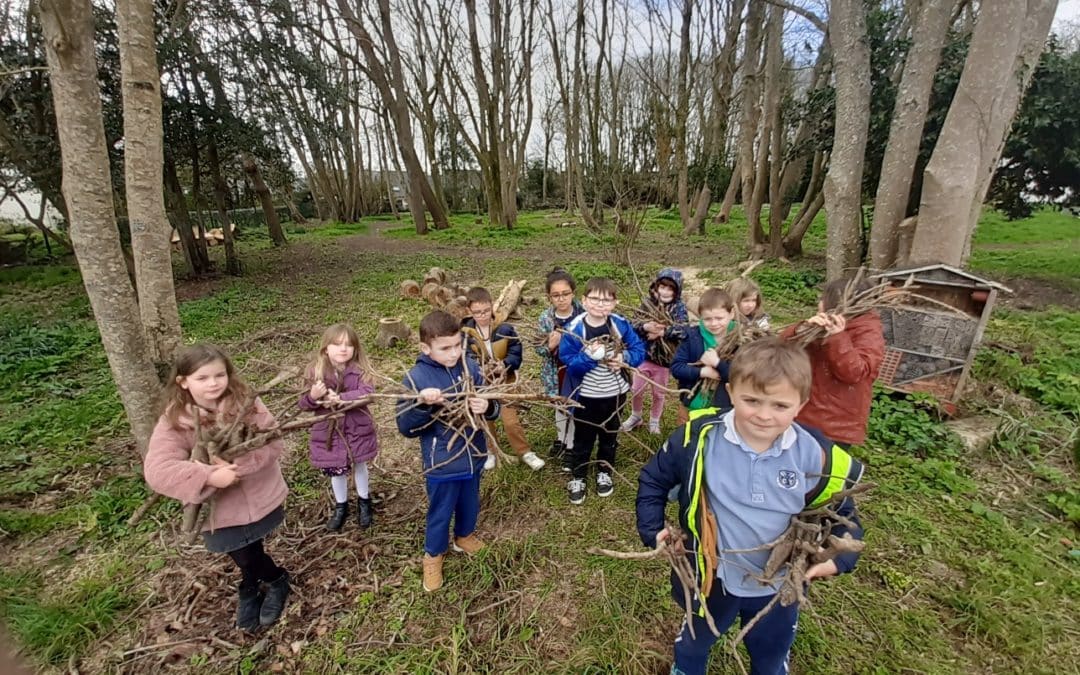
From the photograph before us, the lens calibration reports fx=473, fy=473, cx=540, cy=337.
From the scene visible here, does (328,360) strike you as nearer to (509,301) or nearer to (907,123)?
(509,301)

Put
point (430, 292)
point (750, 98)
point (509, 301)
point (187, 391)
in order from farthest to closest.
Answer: point (750, 98)
point (430, 292)
point (509, 301)
point (187, 391)

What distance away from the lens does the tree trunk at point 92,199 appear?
2729 mm

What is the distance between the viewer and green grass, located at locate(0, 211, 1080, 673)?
2418 millimetres

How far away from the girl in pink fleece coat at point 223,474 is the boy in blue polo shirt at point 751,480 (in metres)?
1.87

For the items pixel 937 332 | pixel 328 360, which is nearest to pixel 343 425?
pixel 328 360

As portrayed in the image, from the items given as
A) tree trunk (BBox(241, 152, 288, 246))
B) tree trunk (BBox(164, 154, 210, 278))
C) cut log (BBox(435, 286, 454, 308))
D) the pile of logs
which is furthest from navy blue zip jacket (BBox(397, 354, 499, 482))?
tree trunk (BBox(241, 152, 288, 246))

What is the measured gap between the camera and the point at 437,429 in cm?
258

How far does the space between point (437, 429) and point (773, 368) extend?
1707mm

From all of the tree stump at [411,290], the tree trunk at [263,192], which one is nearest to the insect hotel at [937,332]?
the tree stump at [411,290]

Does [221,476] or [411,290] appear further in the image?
[411,290]

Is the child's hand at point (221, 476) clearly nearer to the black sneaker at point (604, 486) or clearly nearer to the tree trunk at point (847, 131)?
the black sneaker at point (604, 486)

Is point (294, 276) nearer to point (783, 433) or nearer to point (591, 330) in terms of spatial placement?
point (591, 330)

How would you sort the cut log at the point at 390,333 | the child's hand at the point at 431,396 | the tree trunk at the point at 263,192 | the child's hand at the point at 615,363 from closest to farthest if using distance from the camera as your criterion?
the child's hand at the point at 431,396 < the child's hand at the point at 615,363 < the cut log at the point at 390,333 < the tree trunk at the point at 263,192

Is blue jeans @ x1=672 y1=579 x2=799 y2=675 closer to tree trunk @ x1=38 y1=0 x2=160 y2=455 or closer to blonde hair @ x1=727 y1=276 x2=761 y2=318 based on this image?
blonde hair @ x1=727 y1=276 x2=761 y2=318
